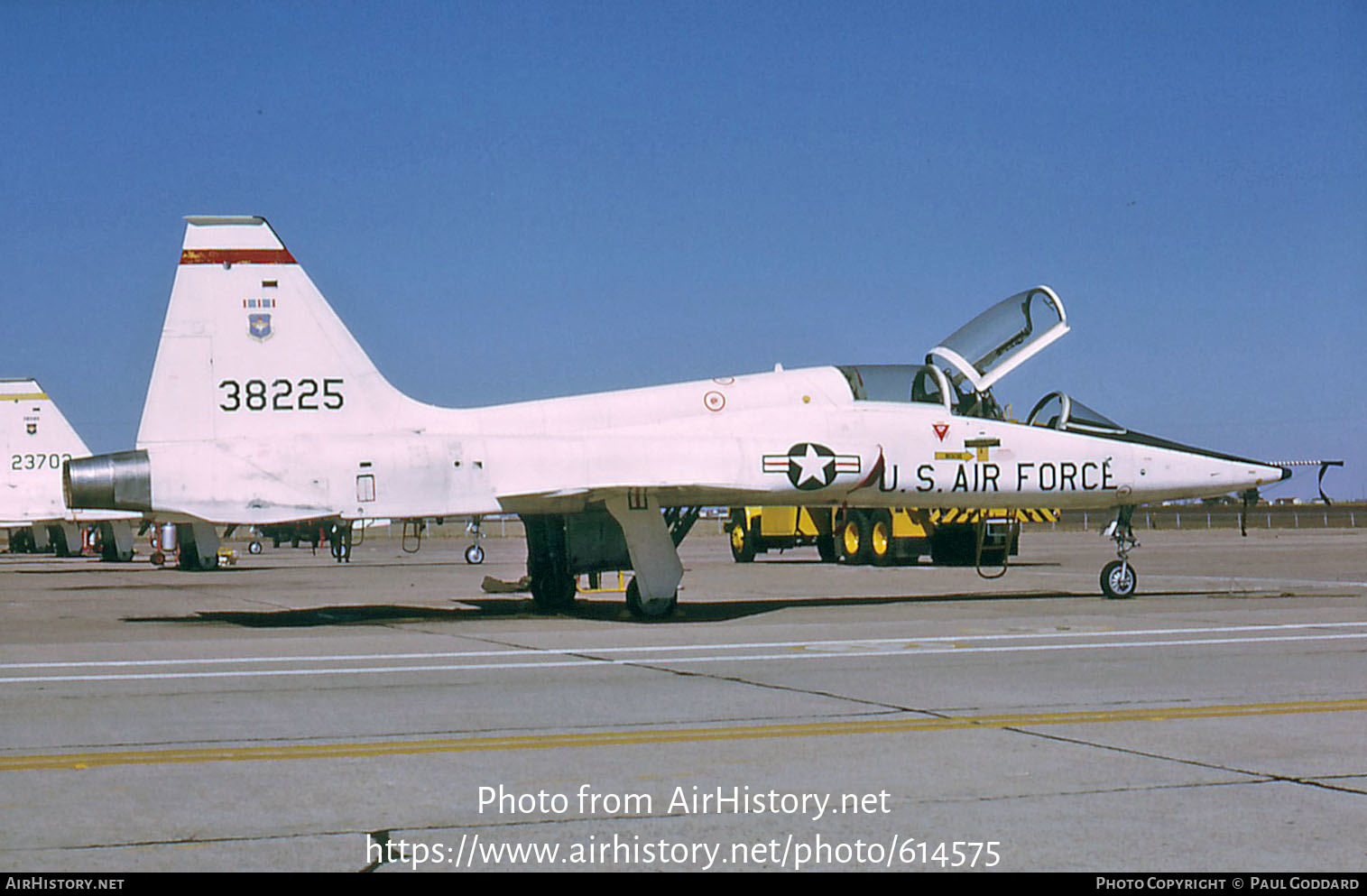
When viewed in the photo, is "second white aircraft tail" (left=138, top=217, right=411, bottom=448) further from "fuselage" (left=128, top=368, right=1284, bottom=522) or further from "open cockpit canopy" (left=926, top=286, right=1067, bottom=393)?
"open cockpit canopy" (left=926, top=286, right=1067, bottom=393)

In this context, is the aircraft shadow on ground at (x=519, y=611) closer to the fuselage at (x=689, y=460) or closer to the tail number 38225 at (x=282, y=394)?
the fuselage at (x=689, y=460)

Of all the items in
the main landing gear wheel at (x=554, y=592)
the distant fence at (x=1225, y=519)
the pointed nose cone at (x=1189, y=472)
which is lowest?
the distant fence at (x=1225, y=519)

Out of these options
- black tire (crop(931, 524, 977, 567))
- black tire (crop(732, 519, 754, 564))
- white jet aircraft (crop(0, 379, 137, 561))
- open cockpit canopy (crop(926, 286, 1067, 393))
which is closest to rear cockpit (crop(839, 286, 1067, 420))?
open cockpit canopy (crop(926, 286, 1067, 393))

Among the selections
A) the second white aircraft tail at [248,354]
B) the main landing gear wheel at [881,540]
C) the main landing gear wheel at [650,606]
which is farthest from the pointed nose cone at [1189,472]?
the main landing gear wheel at [881,540]

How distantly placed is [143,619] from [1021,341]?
38.1 feet

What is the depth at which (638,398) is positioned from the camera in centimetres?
1658

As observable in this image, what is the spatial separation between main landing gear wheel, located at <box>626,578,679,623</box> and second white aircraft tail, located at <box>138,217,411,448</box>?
11.2ft

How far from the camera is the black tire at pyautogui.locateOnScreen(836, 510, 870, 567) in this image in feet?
105

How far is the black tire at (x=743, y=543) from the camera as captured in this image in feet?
118

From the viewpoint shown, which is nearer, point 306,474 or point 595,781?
point 595,781

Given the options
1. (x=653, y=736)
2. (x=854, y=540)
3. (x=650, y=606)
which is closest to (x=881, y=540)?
(x=854, y=540)

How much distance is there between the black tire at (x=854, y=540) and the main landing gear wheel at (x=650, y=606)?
16231 millimetres
